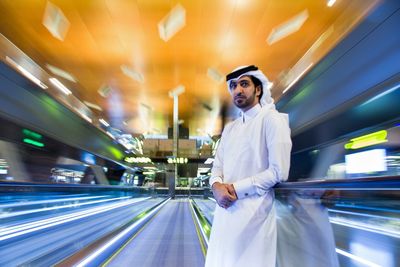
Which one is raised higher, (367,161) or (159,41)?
(159,41)

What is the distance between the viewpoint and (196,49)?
9055mm

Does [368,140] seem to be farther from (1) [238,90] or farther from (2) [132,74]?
(2) [132,74]

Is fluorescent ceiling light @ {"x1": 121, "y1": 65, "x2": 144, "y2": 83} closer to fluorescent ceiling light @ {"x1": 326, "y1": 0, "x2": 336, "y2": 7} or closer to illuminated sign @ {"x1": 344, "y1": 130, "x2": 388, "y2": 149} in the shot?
fluorescent ceiling light @ {"x1": 326, "y1": 0, "x2": 336, "y2": 7}

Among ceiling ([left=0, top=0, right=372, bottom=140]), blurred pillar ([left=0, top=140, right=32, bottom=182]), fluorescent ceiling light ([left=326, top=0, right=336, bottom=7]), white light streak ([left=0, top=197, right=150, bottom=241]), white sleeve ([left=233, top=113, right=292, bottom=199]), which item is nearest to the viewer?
white sleeve ([left=233, top=113, right=292, bottom=199])

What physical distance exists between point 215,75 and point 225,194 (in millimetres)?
9816

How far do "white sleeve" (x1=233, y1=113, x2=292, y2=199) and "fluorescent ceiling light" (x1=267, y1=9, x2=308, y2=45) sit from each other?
6.45 meters

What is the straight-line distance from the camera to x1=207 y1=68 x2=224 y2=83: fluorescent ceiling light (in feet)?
34.7

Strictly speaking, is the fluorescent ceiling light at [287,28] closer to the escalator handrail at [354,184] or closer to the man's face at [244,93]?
the man's face at [244,93]

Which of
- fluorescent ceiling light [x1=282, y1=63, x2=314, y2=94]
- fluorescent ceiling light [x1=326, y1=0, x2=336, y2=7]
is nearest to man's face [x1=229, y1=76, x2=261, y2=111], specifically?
fluorescent ceiling light [x1=326, y1=0, x2=336, y2=7]

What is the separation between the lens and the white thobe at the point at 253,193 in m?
1.42

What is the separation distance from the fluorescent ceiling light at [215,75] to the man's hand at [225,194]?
366 inches

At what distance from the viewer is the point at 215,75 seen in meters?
11.0

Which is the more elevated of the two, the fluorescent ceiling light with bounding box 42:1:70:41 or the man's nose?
the fluorescent ceiling light with bounding box 42:1:70:41

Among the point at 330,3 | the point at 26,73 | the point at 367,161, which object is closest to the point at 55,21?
the point at 26,73
